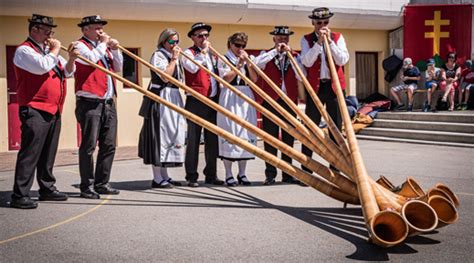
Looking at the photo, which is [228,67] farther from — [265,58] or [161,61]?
[161,61]

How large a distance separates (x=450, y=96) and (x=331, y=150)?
10.1m

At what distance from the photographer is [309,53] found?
817 centimetres

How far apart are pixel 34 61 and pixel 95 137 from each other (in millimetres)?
1180

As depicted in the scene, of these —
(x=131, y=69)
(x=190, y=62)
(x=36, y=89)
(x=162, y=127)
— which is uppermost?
(x=131, y=69)

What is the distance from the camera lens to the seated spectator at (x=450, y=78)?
615 inches

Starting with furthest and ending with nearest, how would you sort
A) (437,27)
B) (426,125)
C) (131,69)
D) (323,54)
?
(437,27), (131,69), (426,125), (323,54)

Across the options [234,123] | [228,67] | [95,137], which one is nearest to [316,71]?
[228,67]

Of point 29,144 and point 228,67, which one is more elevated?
point 228,67

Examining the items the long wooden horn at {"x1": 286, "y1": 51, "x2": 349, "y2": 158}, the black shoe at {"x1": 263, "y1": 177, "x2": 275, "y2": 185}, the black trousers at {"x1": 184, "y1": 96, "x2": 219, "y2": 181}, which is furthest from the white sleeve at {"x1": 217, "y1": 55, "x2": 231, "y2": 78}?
the black shoe at {"x1": 263, "y1": 177, "x2": 275, "y2": 185}

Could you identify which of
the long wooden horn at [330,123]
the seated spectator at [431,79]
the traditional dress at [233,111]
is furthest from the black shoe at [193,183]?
Answer: the seated spectator at [431,79]

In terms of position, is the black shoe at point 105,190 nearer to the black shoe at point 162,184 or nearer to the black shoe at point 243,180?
the black shoe at point 162,184

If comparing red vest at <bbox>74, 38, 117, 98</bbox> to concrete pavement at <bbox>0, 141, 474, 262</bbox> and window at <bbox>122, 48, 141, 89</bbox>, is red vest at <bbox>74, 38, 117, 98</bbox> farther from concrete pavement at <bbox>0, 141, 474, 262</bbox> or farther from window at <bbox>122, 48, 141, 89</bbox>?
window at <bbox>122, 48, 141, 89</bbox>

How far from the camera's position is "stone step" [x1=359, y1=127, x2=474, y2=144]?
510 inches

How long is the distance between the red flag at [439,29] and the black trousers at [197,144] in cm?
948
